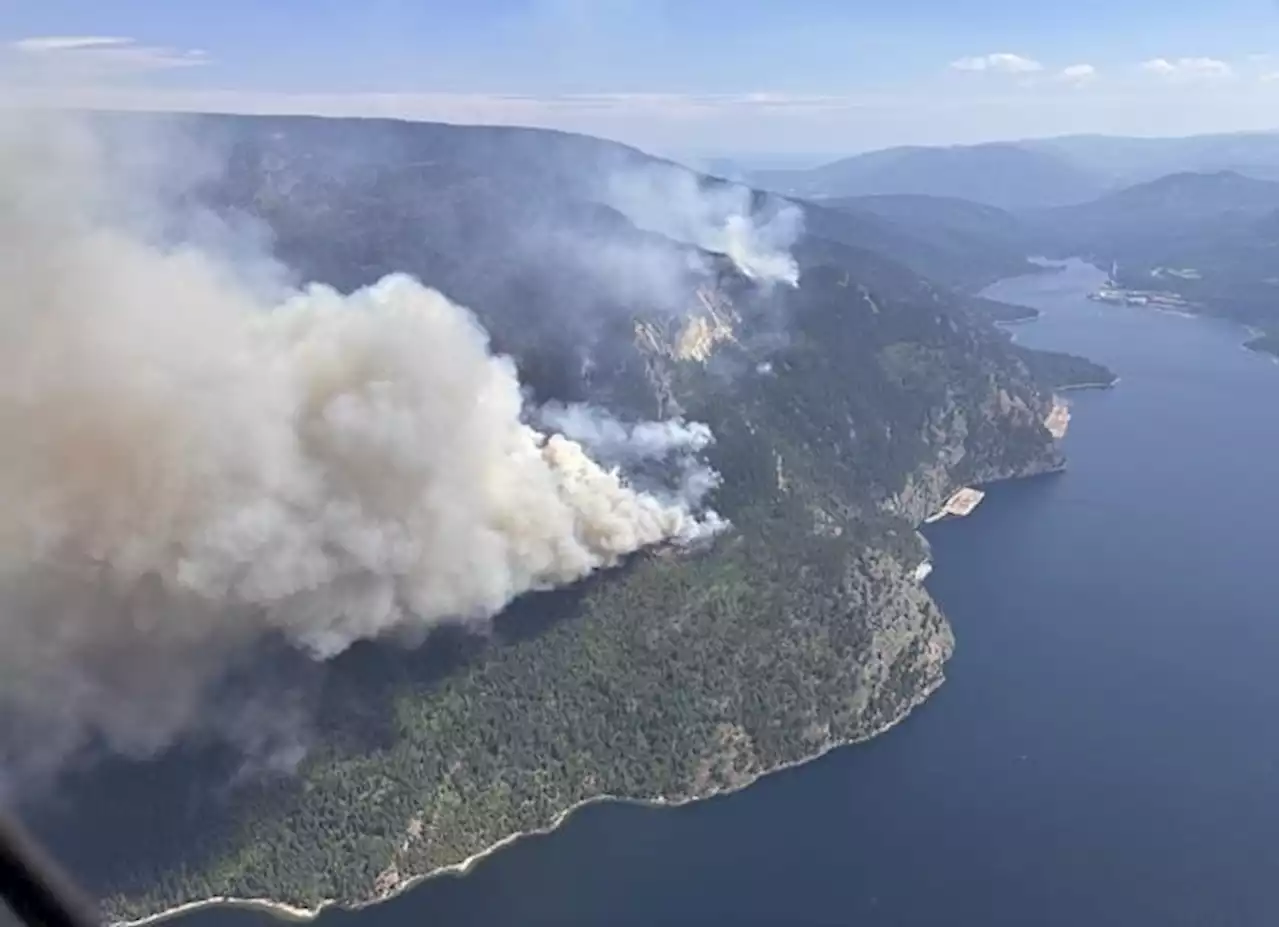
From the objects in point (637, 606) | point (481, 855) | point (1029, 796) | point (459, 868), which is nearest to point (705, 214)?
point (637, 606)

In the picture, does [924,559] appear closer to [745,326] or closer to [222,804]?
[745,326]

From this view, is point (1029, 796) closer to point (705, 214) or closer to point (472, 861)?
point (472, 861)

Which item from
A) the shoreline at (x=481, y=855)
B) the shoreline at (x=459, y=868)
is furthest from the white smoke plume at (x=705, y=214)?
the shoreline at (x=459, y=868)

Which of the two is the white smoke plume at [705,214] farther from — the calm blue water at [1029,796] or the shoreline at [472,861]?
the shoreline at [472,861]

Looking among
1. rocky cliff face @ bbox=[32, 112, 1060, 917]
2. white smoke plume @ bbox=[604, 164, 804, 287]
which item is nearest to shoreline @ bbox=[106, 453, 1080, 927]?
rocky cliff face @ bbox=[32, 112, 1060, 917]

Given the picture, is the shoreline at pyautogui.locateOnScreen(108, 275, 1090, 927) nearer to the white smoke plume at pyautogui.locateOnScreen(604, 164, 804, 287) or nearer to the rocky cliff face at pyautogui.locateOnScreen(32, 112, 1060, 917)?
the rocky cliff face at pyautogui.locateOnScreen(32, 112, 1060, 917)

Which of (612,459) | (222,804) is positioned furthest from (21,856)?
(612,459)

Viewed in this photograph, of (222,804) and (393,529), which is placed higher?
(393,529)
